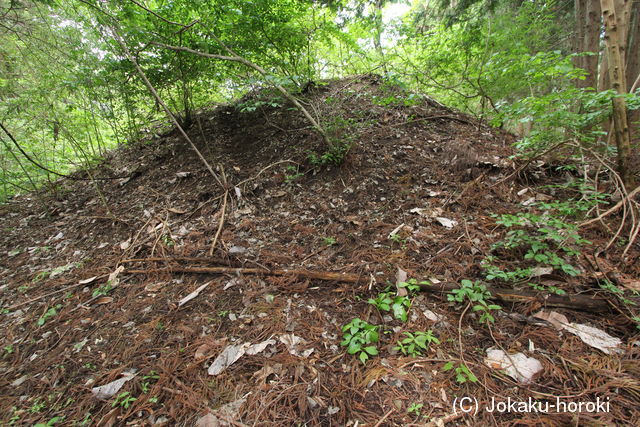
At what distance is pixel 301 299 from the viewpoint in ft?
8.36

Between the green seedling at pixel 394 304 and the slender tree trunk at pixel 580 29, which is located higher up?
the slender tree trunk at pixel 580 29

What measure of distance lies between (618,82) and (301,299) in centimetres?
397

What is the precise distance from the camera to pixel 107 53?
451cm

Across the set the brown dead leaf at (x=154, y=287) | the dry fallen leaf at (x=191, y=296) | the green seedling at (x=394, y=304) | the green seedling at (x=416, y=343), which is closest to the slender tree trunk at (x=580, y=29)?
the green seedling at (x=394, y=304)

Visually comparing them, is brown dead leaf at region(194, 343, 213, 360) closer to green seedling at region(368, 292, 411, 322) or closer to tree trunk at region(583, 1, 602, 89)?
green seedling at region(368, 292, 411, 322)

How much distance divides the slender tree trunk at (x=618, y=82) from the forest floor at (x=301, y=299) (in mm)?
611

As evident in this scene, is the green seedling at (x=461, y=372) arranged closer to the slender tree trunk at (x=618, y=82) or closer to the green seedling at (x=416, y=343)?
the green seedling at (x=416, y=343)

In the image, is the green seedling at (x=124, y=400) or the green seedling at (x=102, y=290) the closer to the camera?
the green seedling at (x=124, y=400)

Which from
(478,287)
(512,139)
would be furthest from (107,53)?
(512,139)

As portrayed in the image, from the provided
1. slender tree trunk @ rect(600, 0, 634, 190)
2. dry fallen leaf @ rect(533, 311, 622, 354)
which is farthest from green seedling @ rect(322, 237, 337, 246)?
slender tree trunk @ rect(600, 0, 634, 190)

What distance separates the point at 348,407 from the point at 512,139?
219 inches

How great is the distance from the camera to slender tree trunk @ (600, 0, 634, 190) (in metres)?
2.51

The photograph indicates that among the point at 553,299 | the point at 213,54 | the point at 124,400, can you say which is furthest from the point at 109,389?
the point at 213,54

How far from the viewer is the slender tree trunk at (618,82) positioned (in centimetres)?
251
